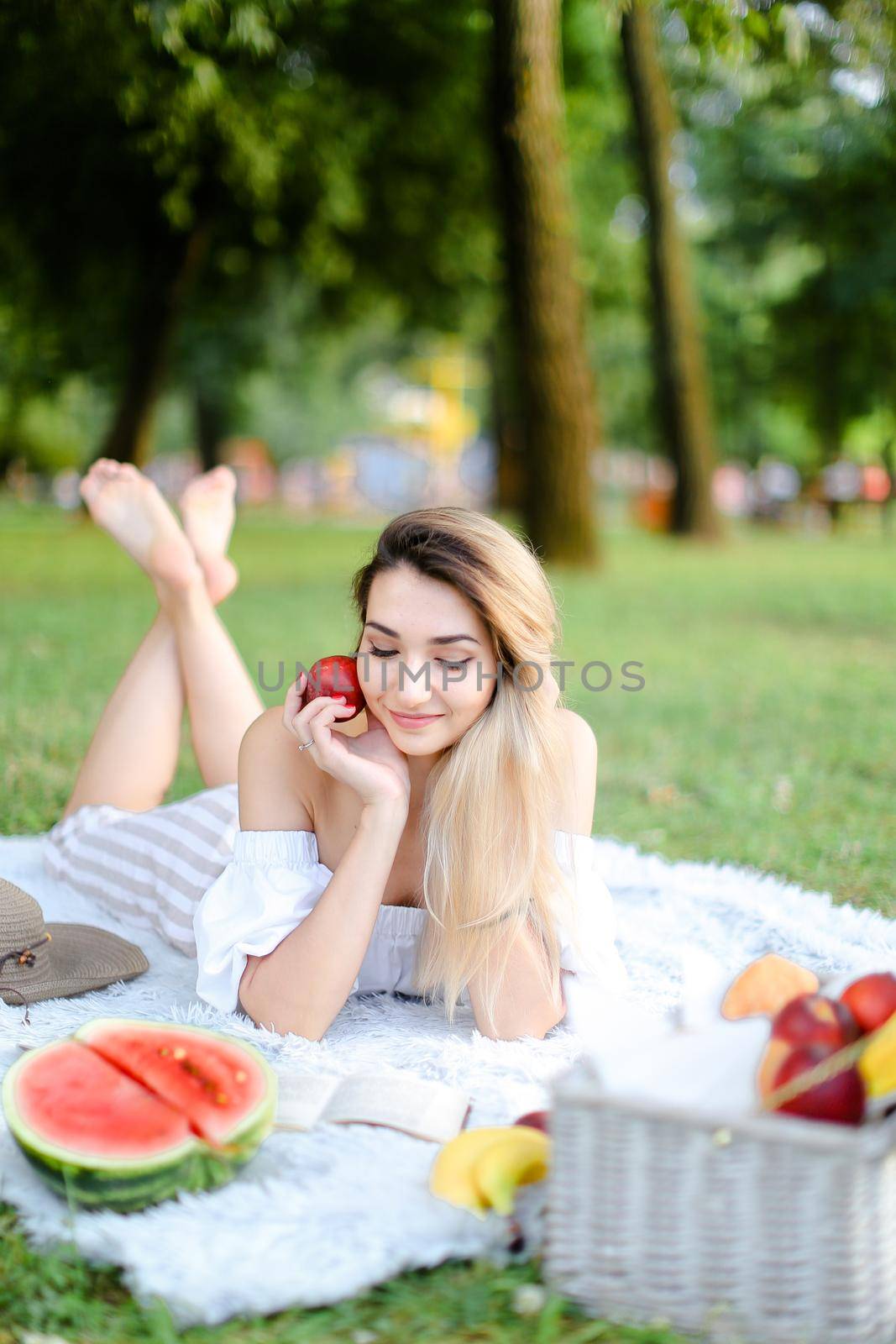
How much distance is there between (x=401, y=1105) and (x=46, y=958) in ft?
3.58

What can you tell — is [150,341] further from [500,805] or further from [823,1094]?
[823,1094]

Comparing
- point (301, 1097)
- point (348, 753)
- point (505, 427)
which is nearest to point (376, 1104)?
point (301, 1097)

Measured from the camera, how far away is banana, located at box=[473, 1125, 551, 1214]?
200 centimetres

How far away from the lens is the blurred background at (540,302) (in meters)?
6.27

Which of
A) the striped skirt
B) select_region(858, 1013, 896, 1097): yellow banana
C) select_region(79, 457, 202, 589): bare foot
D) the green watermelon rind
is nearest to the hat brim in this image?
the striped skirt

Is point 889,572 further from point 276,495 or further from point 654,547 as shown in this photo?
point 276,495

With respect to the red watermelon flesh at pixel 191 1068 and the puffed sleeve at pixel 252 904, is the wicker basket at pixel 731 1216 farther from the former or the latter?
the puffed sleeve at pixel 252 904

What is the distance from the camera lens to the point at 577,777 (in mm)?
2832

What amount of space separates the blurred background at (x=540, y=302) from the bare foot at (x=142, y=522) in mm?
1100

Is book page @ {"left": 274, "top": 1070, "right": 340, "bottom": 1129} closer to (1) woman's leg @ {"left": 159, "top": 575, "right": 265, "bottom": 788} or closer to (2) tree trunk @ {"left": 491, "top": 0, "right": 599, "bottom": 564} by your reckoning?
(1) woman's leg @ {"left": 159, "top": 575, "right": 265, "bottom": 788}

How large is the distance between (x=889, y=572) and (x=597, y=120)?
828 cm

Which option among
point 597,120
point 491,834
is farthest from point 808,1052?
point 597,120

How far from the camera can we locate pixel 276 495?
49438 millimetres

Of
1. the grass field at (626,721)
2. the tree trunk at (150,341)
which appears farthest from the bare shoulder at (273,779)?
the tree trunk at (150,341)
